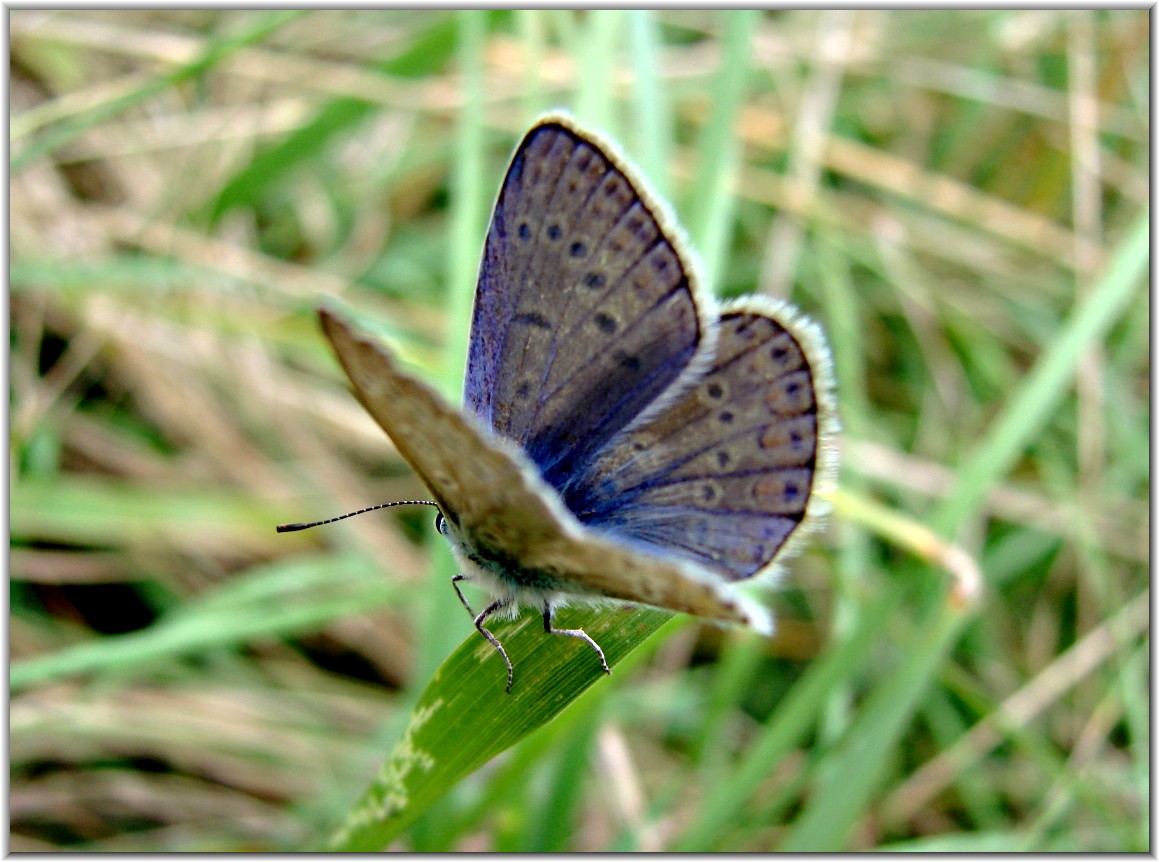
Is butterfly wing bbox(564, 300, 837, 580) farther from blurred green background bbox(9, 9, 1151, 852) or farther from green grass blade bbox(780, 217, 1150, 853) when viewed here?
green grass blade bbox(780, 217, 1150, 853)

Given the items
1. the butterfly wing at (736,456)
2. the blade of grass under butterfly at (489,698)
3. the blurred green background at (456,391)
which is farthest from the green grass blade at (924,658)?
the blade of grass under butterfly at (489,698)

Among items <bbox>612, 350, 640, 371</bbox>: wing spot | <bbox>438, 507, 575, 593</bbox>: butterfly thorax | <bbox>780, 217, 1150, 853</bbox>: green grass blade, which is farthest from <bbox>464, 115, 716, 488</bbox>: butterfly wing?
<bbox>780, 217, 1150, 853</bbox>: green grass blade

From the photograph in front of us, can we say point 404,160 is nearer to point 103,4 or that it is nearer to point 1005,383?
point 103,4

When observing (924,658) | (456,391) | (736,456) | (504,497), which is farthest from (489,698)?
(924,658)

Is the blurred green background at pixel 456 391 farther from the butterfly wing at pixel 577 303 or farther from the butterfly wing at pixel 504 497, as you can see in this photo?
the butterfly wing at pixel 504 497

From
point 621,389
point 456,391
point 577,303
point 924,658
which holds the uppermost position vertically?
point 456,391

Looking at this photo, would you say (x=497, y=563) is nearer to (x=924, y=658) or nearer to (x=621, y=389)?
(x=621, y=389)
